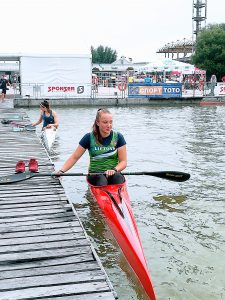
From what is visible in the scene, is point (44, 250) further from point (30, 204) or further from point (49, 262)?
point (30, 204)

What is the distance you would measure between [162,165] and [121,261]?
248 inches

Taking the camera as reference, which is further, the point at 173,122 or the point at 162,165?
the point at 173,122

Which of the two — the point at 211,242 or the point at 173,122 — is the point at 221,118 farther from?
the point at 211,242

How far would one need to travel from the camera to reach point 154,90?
31.0 m

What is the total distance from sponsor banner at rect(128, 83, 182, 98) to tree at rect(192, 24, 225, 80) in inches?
767

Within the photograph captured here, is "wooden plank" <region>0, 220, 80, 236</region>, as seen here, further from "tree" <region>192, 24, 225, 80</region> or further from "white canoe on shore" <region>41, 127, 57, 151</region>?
"tree" <region>192, 24, 225, 80</region>

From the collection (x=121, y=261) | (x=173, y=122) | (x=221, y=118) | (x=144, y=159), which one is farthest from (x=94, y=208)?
(x=221, y=118)

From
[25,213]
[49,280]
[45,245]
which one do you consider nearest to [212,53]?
[25,213]

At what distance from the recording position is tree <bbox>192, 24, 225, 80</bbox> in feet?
160

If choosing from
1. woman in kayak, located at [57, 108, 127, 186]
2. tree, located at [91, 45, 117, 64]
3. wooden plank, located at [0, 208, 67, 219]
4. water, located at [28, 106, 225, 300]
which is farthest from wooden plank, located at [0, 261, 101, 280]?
tree, located at [91, 45, 117, 64]

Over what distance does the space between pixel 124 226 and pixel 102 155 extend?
1815 millimetres

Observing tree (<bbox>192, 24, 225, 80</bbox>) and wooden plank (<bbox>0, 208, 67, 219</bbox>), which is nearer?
wooden plank (<bbox>0, 208, 67, 219</bbox>)

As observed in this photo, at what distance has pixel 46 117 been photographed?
1352cm

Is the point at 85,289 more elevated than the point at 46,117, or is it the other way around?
the point at 46,117
